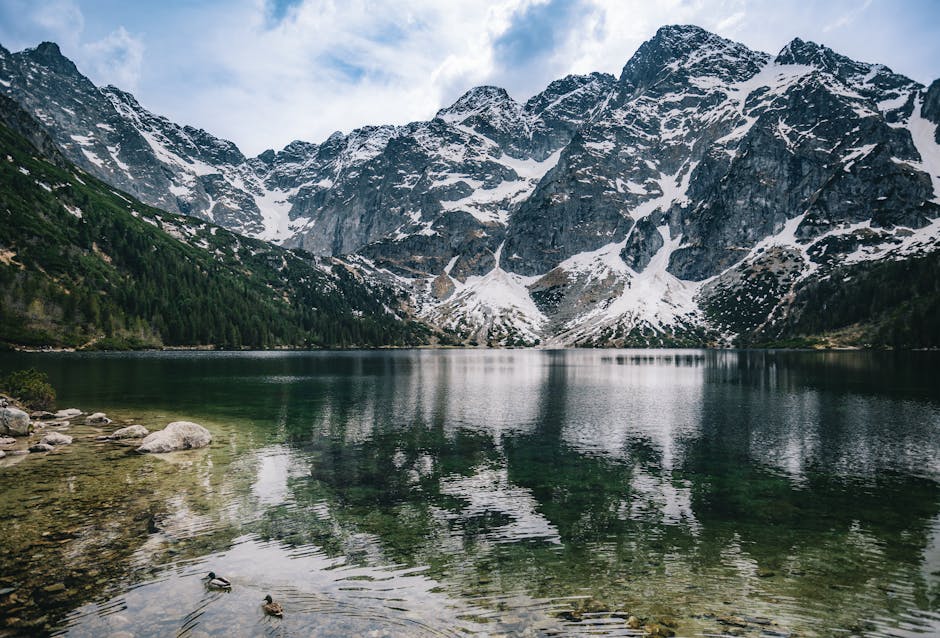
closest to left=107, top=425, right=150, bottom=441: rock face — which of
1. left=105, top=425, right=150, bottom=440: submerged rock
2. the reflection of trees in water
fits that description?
left=105, top=425, right=150, bottom=440: submerged rock

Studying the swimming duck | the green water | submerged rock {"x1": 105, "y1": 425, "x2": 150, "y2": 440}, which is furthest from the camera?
submerged rock {"x1": 105, "y1": 425, "x2": 150, "y2": 440}

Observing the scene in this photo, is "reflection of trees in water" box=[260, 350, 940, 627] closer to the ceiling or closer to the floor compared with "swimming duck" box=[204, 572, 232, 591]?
closer to the floor

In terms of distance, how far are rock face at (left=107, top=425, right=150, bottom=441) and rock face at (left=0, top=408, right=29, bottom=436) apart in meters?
6.20

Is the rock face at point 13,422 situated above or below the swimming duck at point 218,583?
above

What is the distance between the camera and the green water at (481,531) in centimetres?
1656

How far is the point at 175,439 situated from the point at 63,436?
9014 millimetres

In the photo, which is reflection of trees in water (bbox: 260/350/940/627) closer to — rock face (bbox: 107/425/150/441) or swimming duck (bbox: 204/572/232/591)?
swimming duck (bbox: 204/572/232/591)

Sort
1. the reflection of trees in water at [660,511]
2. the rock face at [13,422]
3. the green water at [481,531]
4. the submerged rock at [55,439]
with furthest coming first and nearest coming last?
the rock face at [13,422], the submerged rock at [55,439], the reflection of trees in water at [660,511], the green water at [481,531]

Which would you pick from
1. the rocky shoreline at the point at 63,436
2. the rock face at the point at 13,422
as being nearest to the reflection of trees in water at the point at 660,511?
the rocky shoreline at the point at 63,436

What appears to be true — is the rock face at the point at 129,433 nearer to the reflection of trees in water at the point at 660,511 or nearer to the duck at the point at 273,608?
the reflection of trees in water at the point at 660,511

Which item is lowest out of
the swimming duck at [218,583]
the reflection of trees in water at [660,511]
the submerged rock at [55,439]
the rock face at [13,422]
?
the reflection of trees in water at [660,511]

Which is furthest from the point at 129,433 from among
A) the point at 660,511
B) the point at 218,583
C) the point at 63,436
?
the point at 660,511

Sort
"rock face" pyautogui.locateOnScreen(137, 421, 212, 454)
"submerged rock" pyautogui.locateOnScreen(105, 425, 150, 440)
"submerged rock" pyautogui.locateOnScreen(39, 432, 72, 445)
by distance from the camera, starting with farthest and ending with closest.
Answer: "submerged rock" pyautogui.locateOnScreen(105, 425, 150, 440) → "submerged rock" pyautogui.locateOnScreen(39, 432, 72, 445) → "rock face" pyautogui.locateOnScreen(137, 421, 212, 454)

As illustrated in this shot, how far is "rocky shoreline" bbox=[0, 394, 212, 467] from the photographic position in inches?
1500
